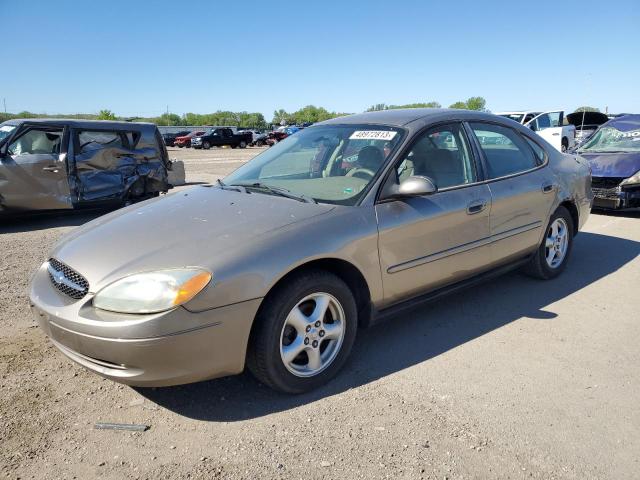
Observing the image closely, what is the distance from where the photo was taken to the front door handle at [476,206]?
360 cm

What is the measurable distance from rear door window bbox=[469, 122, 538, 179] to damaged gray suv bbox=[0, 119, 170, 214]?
6.72m

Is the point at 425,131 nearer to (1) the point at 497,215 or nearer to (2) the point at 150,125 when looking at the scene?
(1) the point at 497,215

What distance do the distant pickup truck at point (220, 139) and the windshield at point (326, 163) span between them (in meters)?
34.7

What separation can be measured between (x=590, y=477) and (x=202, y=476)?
1721mm

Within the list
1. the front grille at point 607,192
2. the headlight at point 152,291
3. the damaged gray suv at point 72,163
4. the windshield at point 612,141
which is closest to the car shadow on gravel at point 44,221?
the damaged gray suv at point 72,163

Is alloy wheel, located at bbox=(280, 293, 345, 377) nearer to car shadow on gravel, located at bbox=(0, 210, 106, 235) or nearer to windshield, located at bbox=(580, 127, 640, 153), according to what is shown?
car shadow on gravel, located at bbox=(0, 210, 106, 235)

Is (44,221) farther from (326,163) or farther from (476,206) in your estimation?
(476,206)

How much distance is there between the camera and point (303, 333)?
9.21 ft

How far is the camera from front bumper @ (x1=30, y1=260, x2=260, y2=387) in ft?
7.69

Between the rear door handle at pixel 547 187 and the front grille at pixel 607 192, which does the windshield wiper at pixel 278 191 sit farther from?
the front grille at pixel 607 192

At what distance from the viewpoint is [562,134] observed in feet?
55.6

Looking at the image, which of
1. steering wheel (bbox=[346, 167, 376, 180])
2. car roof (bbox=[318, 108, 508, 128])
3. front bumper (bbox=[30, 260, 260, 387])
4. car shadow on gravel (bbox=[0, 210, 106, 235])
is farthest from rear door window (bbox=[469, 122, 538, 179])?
car shadow on gravel (bbox=[0, 210, 106, 235])

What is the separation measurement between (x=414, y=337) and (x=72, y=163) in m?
6.82

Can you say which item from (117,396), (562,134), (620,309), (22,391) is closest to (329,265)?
(117,396)
